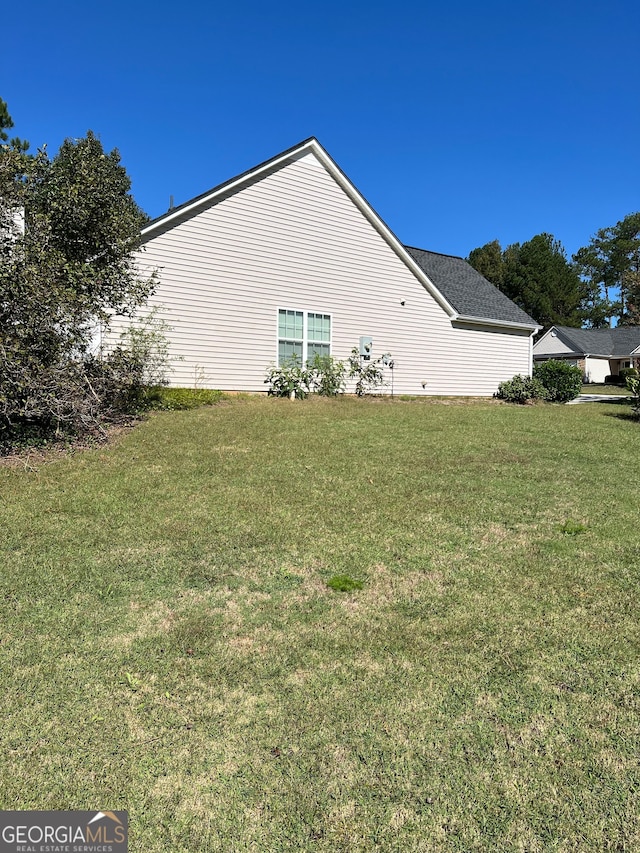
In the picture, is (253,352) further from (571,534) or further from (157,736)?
(157,736)

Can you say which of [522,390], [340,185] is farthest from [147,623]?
[522,390]

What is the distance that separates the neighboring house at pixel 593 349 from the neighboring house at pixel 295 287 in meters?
28.0

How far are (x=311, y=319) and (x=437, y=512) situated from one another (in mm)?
10278

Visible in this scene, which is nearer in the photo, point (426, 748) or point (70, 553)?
point (426, 748)

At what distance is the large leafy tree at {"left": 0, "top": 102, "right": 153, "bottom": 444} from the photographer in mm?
6391

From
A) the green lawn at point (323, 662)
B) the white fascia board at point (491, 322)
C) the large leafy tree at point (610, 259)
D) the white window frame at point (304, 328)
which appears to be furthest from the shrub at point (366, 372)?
the large leafy tree at point (610, 259)

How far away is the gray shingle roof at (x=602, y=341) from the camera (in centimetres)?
4119

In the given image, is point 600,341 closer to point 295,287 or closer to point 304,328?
point 304,328

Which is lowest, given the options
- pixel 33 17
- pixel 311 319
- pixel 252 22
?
pixel 311 319

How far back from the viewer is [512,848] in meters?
1.61

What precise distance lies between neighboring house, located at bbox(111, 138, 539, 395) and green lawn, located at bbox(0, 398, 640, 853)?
7.71m

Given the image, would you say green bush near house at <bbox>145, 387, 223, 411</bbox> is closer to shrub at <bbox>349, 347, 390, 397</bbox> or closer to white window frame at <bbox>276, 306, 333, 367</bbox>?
white window frame at <bbox>276, 306, 333, 367</bbox>

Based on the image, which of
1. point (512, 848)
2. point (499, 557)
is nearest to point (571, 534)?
point (499, 557)

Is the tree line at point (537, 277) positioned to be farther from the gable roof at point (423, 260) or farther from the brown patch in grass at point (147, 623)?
the brown patch in grass at point (147, 623)
